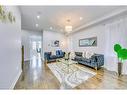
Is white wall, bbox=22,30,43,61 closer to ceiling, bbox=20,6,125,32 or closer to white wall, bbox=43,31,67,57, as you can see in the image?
white wall, bbox=43,31,67,57

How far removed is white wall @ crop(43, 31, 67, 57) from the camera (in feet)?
31.3

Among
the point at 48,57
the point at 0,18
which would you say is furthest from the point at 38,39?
the point at 0,18

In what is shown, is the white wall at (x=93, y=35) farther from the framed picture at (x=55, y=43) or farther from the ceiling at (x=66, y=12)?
the framed picture at (x=55, y=43)

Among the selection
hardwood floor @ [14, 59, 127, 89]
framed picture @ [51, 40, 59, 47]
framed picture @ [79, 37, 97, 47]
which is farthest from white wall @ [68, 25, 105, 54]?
hardwood floor @ [14, 59, 127, 89]

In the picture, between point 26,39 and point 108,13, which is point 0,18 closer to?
point 108,13

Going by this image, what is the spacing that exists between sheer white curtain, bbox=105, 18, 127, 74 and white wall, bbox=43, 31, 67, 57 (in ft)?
17.6

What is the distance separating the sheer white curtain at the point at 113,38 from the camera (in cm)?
485

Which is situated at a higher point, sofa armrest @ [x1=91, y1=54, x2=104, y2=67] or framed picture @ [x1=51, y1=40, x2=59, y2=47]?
framed picture @ [x1=51, y1=40, x2=59, y2=47]

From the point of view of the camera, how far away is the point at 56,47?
1025cm

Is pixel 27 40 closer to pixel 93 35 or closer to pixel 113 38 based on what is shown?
pixel 93 35

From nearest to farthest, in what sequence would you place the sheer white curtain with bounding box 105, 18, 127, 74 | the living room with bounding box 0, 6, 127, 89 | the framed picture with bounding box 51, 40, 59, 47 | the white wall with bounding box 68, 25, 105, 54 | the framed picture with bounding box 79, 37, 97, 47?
the living room with bounding box 0, 6, 127, 89 → the sheer white curtain with bounding box 105, 18, 127, 74 → the white wall with bounding box 68, 25, 105, 54 → the framed picture with bounding box 79, 37, 97, 47 → the framed picture with bounding box 51, 40, 59, 47

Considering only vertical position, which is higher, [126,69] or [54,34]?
[54,34]

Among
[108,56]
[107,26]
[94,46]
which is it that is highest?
[107,26]

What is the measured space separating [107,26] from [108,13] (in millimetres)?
1207
